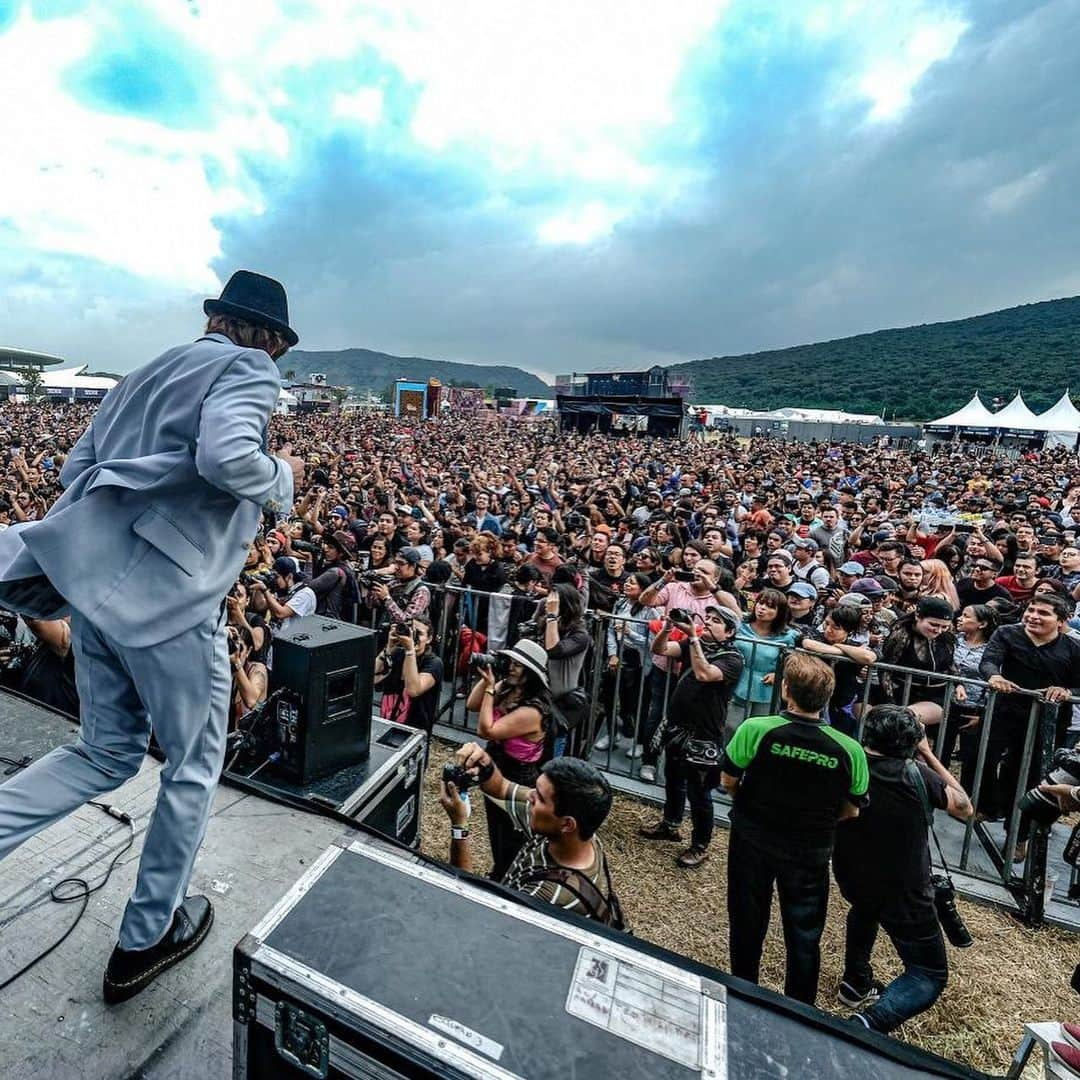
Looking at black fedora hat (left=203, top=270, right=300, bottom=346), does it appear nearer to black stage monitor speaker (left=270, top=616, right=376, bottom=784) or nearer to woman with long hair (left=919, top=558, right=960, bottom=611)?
black stage monitor speaker (left=270, top=616, right=376, bottom=784)

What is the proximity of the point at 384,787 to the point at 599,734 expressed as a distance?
2789mm

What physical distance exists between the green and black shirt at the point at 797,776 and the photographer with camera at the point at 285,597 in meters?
3.63

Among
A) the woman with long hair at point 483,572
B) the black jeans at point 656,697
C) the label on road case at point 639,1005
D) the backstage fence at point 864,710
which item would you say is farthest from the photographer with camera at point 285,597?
the label on road case at point 639,1005

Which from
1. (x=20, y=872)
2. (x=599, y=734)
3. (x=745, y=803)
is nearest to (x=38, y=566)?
(x=20, y=872)

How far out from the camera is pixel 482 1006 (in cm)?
132

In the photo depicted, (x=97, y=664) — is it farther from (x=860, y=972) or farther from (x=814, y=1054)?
(x=860, y=972)

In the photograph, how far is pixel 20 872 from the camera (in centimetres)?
227

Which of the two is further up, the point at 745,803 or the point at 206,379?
the point at 206,379

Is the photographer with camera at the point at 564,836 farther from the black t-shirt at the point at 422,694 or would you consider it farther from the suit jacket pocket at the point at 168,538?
the black t-shirt at the point at 422,694

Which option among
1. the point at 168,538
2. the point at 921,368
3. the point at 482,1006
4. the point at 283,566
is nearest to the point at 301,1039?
the point at 482,1006

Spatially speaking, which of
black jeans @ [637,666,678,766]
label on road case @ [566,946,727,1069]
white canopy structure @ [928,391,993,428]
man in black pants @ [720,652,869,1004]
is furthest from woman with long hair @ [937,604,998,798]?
white canopy structure @ [928,391,993,428]

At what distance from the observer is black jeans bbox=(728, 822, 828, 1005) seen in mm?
2770

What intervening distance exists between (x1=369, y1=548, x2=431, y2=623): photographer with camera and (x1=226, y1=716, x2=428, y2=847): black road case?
5.50 feet

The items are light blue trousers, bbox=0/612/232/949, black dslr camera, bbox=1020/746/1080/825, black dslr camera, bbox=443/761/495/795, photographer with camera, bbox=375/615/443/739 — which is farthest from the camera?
photographer with camera, bbox=375/615/443/739
